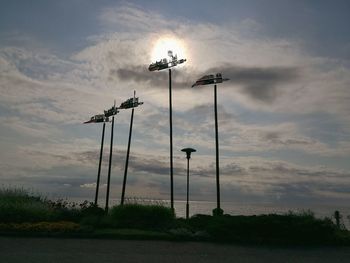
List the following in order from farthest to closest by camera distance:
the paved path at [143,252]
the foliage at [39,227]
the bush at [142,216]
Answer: the bush at [142,216]
the foliage at [39,227]
the paved path at [143,252]

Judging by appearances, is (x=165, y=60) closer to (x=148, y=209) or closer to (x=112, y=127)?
(x=112, y=127)

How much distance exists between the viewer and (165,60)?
129ft

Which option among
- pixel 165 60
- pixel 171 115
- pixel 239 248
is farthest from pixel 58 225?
pixel 165 60

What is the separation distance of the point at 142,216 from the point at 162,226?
1.25 meters

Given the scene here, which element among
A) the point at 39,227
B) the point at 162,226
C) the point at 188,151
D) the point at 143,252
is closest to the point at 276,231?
the point at 162,226

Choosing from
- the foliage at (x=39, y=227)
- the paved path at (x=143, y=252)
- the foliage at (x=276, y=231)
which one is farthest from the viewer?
the foliage at (x=39, y=227)

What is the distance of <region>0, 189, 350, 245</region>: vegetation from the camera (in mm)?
17109

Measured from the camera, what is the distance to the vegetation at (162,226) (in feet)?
56.1

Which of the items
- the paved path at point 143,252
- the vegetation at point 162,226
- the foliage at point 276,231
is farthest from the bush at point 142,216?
the paved path at point 143,252

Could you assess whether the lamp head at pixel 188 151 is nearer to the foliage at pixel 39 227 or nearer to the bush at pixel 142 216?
the bush at pixel 142 216

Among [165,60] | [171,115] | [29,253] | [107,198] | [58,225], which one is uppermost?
[165,60]

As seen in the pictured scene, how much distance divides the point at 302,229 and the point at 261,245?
1967 millimetres

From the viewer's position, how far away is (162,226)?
19.7 m

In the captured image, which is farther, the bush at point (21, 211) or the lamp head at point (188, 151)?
the lamp head at point (188, 151)
